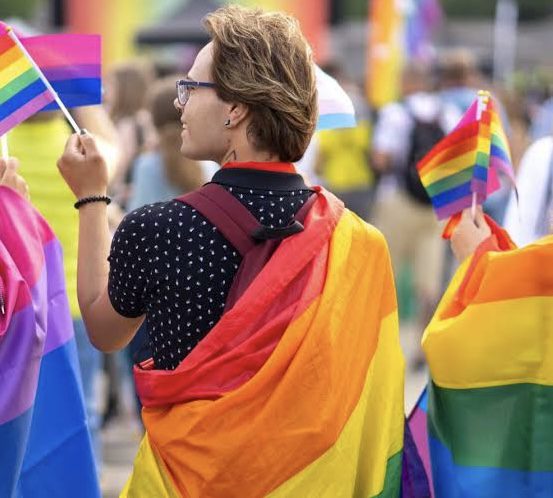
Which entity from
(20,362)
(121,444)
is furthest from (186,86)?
(121,444)

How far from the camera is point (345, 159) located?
10562mm

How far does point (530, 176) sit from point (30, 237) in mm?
1819

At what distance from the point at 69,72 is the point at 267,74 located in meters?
0.83

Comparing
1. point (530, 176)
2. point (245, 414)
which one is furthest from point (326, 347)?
point (530, 176)

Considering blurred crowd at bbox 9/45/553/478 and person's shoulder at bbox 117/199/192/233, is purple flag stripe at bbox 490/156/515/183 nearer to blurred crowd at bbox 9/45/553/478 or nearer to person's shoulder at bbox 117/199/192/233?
blurred crowd at bbox 9/45/553/478

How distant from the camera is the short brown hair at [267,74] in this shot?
2.94 metres

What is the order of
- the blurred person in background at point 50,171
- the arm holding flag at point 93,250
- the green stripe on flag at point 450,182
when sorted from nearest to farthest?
1. the arm holding flag at point 93,250
2. the green stripe on flag at point 450,182
3. the blurred person in background at point 50,171

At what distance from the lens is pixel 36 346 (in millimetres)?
3297

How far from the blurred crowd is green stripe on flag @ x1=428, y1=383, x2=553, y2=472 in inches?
46.1

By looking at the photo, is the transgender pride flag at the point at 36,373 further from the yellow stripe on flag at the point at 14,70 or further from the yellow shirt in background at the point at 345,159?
the yellow shirt in background at the point at 345,159

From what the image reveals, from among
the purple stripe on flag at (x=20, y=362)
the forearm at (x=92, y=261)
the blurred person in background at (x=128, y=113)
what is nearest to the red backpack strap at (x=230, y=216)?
the forearm at (x=92, y=261)

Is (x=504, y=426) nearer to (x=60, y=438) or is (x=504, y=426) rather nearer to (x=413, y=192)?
(x=60, y=438)

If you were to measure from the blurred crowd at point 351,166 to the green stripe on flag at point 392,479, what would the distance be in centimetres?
137

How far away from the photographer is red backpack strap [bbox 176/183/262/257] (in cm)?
294
